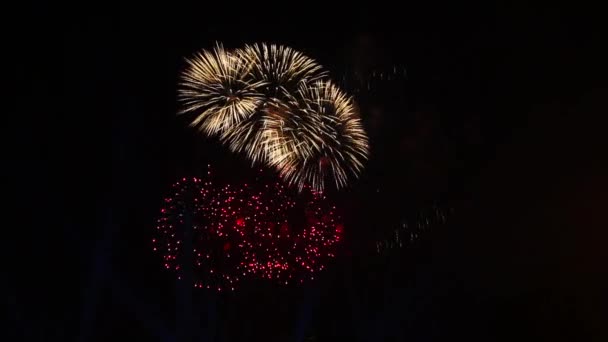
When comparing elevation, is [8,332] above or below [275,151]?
below

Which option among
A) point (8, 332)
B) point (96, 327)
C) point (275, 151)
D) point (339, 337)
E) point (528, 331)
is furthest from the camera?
point (528, 331)

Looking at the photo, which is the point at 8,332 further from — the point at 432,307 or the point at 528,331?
the point at 528,331

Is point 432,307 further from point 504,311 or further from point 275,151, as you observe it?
point 275,151

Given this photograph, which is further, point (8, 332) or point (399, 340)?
point (399, 340)

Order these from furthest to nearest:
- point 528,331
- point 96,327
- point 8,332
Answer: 1. point 528,331
2. point 96,327
3. point 8,332

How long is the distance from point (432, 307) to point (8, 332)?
12354 millimetres

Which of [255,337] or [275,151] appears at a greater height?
[275,151]

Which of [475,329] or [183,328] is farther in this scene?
[475,329]

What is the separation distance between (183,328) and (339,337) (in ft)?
17.6

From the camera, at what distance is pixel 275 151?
14609 millimetres

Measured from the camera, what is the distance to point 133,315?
2188cm

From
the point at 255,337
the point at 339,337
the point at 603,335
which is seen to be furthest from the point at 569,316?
the point at 255,337

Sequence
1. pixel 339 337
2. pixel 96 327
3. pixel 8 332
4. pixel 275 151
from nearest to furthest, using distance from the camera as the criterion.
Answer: pixel 275 151 < pixel 8 332 < pixel 96 327 < pixel 339 337

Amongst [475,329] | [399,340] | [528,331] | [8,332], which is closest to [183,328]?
[8,332]
